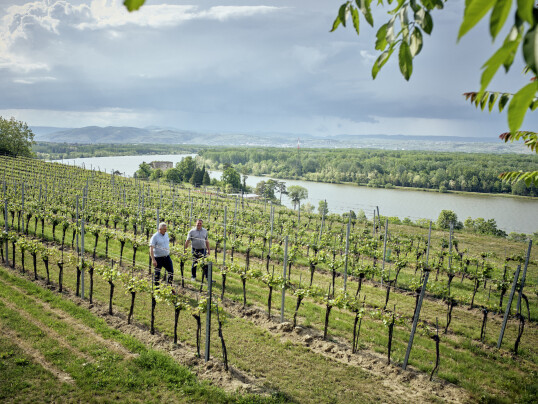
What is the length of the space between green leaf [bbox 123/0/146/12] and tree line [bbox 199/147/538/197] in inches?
2906

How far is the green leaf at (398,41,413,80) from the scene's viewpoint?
1.35 m

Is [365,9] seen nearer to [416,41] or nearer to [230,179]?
[416,41]

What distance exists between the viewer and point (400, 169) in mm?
97500

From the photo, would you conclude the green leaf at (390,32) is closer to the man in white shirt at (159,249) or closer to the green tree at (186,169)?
the man in white shirt at (159,249)

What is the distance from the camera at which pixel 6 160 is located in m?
49.1

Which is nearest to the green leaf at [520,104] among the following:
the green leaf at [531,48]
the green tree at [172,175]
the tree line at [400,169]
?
the green leaf at [531,48]

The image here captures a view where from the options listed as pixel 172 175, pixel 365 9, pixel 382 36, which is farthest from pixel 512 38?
pixel 172 175

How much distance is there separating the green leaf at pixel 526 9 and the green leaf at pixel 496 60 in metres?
0.06

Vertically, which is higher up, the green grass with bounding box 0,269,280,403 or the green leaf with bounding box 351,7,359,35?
the green leaf with bounding box 351,7,359,35

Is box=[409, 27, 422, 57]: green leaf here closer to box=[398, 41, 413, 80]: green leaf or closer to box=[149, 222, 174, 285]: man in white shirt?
box=[398, 41, 413, 80]: green leaf

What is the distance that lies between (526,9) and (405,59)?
60 cm

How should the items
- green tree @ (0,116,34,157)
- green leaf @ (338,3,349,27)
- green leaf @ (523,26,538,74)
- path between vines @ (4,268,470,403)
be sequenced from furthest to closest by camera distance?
1. green tree @ (0,116,34,157)
2. path between vines @ (4,268,470,403)
3. green leaf @ (338,3,349,27)
4. green leaf @ (523,26,538,74)

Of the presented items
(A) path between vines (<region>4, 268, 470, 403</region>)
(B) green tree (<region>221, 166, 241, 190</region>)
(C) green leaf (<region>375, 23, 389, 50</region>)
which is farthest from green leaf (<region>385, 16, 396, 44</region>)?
(B) green tree (<region>221, 166, 241, 190</region>)

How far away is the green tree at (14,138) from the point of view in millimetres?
56156
